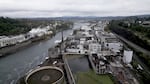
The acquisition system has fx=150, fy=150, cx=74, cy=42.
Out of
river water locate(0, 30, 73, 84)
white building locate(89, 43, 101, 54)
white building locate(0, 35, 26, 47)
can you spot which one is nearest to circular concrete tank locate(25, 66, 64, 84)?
river water locate(0, 30, 73, 84)

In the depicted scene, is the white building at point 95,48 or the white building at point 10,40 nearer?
the white building at point 95,48

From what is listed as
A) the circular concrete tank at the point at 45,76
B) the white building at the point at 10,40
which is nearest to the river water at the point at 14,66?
the circular concrete tank at the point at 45,76

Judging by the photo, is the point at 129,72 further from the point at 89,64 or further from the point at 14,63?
the point at 14,63

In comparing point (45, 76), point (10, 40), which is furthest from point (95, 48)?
point (10, 40)

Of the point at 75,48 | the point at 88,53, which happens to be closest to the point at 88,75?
the point at 88,53

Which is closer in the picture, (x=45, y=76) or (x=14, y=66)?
(x=45, y=76)

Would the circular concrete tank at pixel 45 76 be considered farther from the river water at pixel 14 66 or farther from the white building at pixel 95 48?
the white building at pixel 95 48

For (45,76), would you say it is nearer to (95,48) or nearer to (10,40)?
(95,48)

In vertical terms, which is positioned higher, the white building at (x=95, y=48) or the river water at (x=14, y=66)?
the white building at (x=95, y=48)
